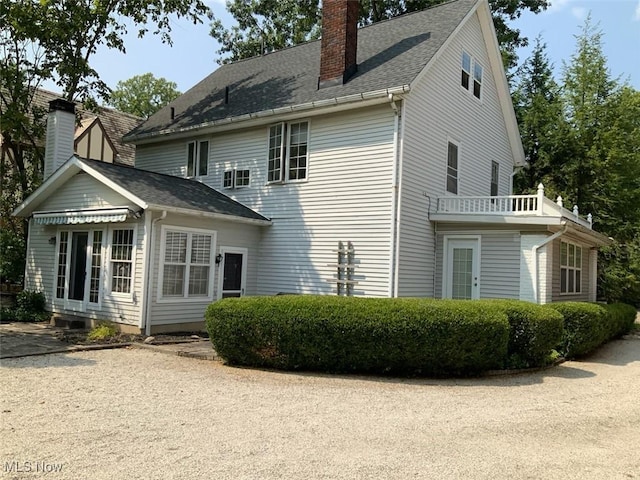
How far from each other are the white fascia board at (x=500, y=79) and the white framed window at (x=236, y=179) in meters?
8.82

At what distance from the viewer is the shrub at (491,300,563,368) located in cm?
970

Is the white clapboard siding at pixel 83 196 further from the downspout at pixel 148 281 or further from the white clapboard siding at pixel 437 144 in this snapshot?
the white clapboard siding at pixel 437 144

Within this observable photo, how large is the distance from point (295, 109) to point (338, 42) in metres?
2.44

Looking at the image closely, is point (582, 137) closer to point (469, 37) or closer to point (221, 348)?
point (469, 37)

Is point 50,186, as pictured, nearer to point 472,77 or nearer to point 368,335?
point 368,335

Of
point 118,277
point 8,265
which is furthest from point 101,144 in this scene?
point 118,277

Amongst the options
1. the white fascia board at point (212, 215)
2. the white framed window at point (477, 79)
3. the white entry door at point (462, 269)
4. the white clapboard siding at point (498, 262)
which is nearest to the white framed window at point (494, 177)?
the white framed window at point (477, 79)

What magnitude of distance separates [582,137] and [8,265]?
23836 mm

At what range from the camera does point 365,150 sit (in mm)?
13727

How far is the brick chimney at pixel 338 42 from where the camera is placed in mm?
14875

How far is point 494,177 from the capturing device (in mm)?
18750

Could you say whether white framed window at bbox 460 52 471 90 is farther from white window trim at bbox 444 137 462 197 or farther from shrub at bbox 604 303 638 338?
shrub at bbox 604 303 638 338

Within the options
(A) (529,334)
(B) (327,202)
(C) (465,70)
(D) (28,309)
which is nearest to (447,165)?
(C) (465,70)

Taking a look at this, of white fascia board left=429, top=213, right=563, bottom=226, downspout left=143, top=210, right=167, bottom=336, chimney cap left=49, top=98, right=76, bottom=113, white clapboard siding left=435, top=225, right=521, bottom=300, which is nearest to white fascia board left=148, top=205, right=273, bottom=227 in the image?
downspout left=143, top=210, right=167, bottom=336
